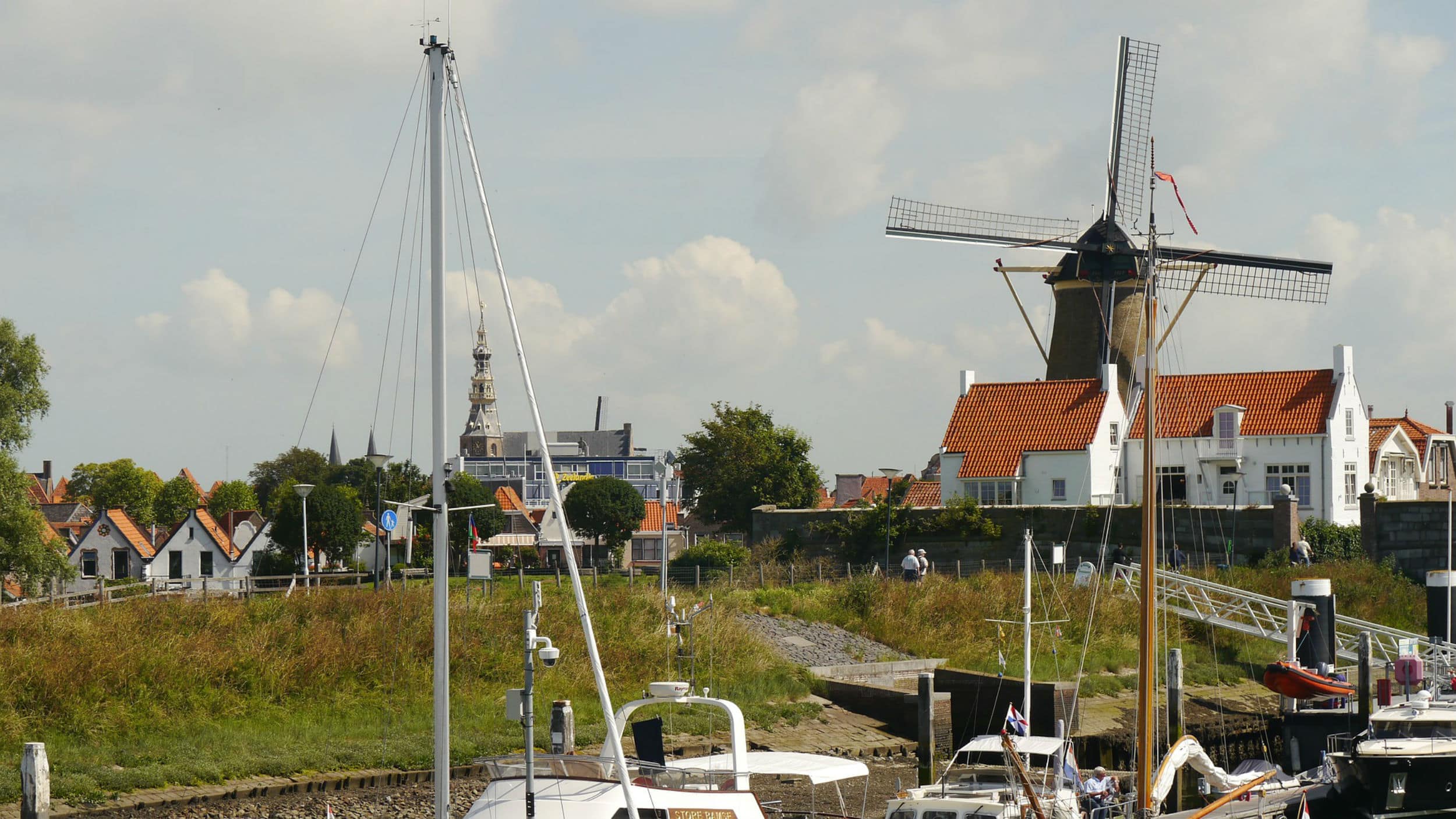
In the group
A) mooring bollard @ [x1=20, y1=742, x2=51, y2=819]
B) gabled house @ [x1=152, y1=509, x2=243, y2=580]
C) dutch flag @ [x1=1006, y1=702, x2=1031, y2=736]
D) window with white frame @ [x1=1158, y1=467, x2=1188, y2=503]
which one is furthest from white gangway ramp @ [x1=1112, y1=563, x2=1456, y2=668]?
gabled house @ [x1=152, y1=509, x2=243, y2=580]

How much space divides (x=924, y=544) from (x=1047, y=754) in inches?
1378

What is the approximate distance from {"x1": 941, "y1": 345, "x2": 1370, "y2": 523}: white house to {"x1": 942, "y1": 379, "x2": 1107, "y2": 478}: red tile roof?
0.18ft

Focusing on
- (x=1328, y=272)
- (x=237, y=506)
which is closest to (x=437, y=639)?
(x=1328, y=272)

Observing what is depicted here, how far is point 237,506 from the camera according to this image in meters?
130

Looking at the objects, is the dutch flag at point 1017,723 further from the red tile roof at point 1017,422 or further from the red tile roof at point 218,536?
the red tile roof at point 218,536

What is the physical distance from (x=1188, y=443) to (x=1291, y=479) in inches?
170

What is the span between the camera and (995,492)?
209 feet

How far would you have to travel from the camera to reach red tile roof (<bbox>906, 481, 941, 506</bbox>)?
65.9 metres

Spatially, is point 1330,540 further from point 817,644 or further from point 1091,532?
point 817,644

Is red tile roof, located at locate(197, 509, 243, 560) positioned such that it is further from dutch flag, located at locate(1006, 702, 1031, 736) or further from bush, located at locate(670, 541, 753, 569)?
dutch flag, located at locate(1006, 702, 1031, 736)

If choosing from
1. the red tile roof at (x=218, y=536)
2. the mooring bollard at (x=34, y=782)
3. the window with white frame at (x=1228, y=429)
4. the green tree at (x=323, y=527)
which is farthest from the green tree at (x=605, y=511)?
the mooring bollard at (x=34, y=782)

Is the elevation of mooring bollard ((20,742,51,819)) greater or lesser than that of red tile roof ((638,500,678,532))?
lesser

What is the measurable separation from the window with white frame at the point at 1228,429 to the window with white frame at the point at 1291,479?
1737mm

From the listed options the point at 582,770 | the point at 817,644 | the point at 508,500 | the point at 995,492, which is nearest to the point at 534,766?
the point at 582,770
